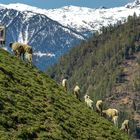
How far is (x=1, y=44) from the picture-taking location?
58219 millimetres

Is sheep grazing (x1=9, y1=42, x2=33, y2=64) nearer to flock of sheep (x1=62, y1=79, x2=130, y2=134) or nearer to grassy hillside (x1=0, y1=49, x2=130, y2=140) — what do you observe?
grassy hillside (x1=0, y1=49, x2=130, y2=140)

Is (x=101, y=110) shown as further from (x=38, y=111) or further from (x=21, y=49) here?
(x=38, y=111)

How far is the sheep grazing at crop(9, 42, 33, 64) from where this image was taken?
55.9 metres

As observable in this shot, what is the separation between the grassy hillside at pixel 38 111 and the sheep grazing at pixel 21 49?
150 centimetres

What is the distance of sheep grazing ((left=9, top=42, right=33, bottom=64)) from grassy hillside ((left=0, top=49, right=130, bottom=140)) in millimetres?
1497

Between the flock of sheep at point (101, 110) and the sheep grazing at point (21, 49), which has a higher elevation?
the sheep grazing at point (21, 49)

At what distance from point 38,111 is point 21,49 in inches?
711

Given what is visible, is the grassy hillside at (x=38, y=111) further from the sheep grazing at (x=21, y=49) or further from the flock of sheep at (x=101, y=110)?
the flock of sheep at (x=101, y=110)

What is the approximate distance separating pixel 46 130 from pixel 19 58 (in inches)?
814

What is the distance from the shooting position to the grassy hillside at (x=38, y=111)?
35062 mm

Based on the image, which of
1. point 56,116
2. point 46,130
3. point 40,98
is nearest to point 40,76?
point 40,98

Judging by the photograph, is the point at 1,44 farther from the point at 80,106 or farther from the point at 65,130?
the point at 65,130

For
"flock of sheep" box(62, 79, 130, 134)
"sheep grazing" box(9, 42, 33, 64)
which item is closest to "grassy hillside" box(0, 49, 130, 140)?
"sheep grazing" box(9, 42, 33, 64)

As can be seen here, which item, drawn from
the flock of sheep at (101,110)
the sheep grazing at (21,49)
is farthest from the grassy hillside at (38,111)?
the flock of sheep at (101,110)
